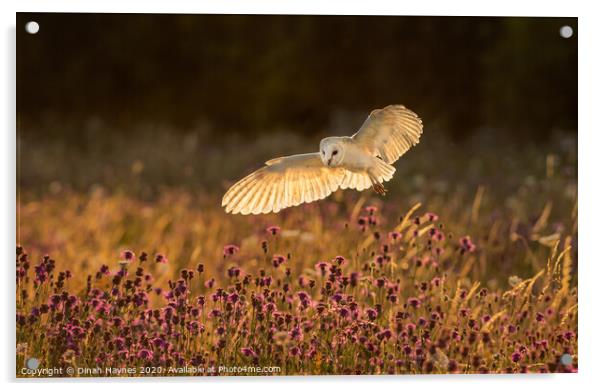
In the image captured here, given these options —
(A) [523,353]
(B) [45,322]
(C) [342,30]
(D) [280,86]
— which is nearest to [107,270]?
(B) [45,322]

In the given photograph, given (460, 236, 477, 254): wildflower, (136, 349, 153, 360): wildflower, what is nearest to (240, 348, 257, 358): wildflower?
(136, 349, 153, 360): wildflower

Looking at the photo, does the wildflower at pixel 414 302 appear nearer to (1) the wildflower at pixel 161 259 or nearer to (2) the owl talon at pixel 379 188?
(2) the owl talon at pixel 379 188

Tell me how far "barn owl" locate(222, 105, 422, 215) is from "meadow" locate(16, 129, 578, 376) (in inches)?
4.9

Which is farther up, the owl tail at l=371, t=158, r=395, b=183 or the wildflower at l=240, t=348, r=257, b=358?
the owl tail at l=371, t=158, r=395, b=183

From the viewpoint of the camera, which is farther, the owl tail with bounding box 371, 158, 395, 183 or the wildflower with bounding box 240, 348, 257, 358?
the owl tail with bounding box 371, 158, 395, 183

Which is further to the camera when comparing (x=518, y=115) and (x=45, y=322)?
→ (x=518, y=115)

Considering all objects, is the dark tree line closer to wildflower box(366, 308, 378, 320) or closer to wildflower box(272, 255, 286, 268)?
wildflower box(272, 255, 286, 268)

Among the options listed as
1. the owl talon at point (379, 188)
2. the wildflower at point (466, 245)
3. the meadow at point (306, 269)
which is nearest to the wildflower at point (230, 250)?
the meadow at point (306, 269)

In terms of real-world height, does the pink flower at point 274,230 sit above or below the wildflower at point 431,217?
below

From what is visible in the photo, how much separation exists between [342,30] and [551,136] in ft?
3.31

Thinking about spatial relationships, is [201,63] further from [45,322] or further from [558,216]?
[558,216]

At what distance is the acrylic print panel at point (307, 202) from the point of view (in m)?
4.79

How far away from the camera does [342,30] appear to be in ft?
16.2

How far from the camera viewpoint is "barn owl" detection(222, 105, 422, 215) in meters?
4.81
